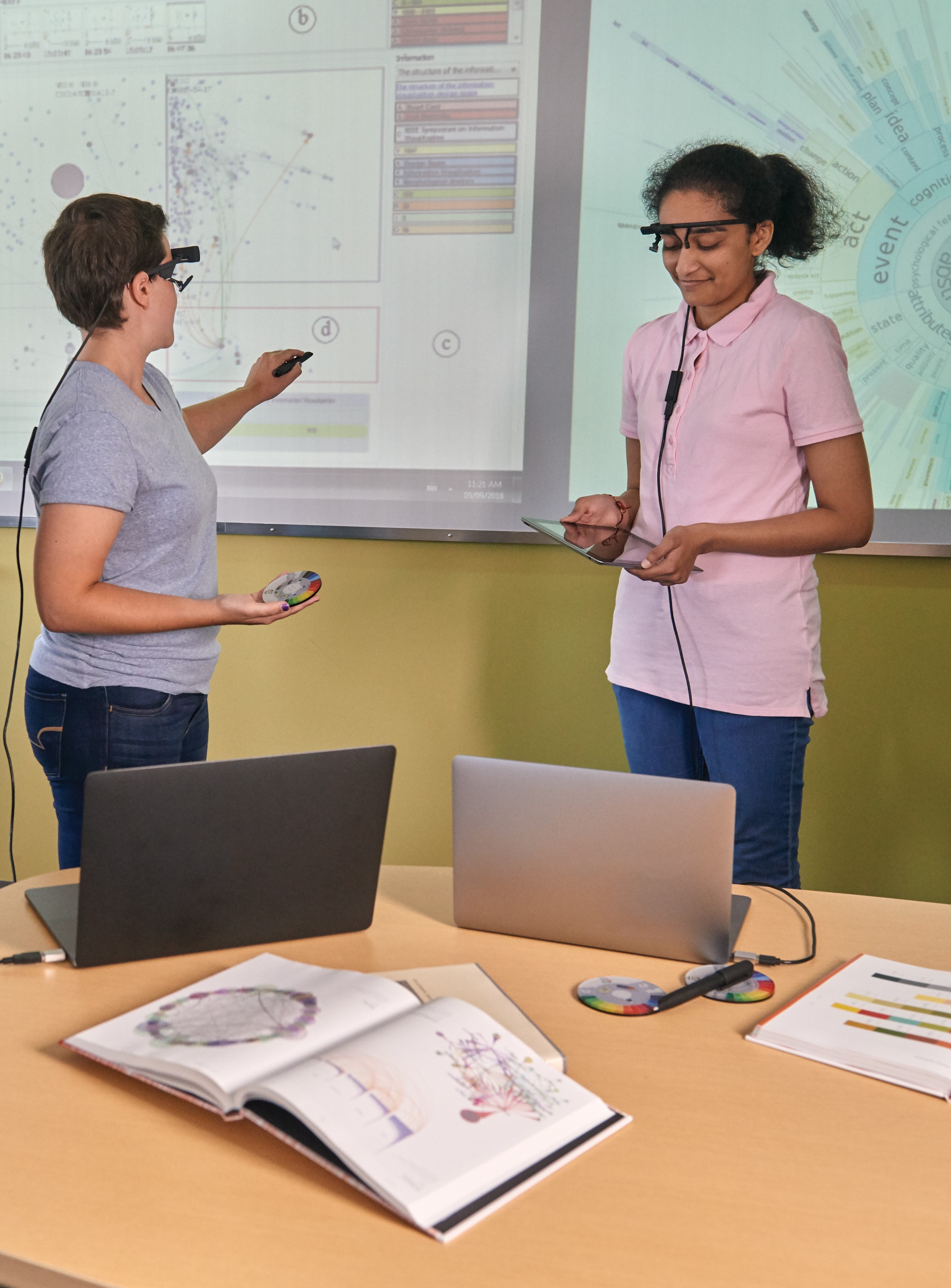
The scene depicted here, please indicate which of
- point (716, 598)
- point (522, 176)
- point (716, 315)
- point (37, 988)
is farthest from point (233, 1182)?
point (522, 176)

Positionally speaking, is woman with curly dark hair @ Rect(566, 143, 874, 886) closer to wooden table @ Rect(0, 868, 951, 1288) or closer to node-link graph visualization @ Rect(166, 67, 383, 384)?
wooden table @ Rect(0, 868, 951, 1288)

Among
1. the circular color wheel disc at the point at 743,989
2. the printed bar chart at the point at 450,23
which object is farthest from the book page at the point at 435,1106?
the printed bar chart at the point at 450,23

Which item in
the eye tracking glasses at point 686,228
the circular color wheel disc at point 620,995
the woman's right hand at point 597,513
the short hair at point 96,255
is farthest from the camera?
the woman's right hand at point 597,513

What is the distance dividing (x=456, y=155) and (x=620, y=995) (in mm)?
2023

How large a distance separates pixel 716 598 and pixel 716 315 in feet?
1.63

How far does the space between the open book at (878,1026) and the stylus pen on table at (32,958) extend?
2.39 feet

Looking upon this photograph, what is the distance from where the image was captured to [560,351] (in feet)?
8.18

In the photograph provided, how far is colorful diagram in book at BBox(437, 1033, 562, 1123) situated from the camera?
875 mm

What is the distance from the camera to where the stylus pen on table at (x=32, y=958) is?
3.83 ft

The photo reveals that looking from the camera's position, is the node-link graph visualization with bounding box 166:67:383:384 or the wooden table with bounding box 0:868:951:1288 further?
the node-link graph visualization with bounding box 166:67:383:384

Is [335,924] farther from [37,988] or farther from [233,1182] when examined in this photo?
[233,1182]

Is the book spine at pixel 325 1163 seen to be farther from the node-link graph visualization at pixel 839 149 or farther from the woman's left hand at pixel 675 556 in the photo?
the node-link graph visualization at pixel 839 149

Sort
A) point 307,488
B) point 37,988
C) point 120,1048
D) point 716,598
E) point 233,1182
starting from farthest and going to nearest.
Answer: point 307,488 → point 716,598 → point 37,988 → point 120,1048 → point 233,1182

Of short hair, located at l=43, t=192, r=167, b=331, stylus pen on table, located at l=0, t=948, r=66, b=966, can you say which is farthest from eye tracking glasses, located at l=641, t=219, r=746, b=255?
stylus pen on table, located at l=0, t=948, r=66, b=966
